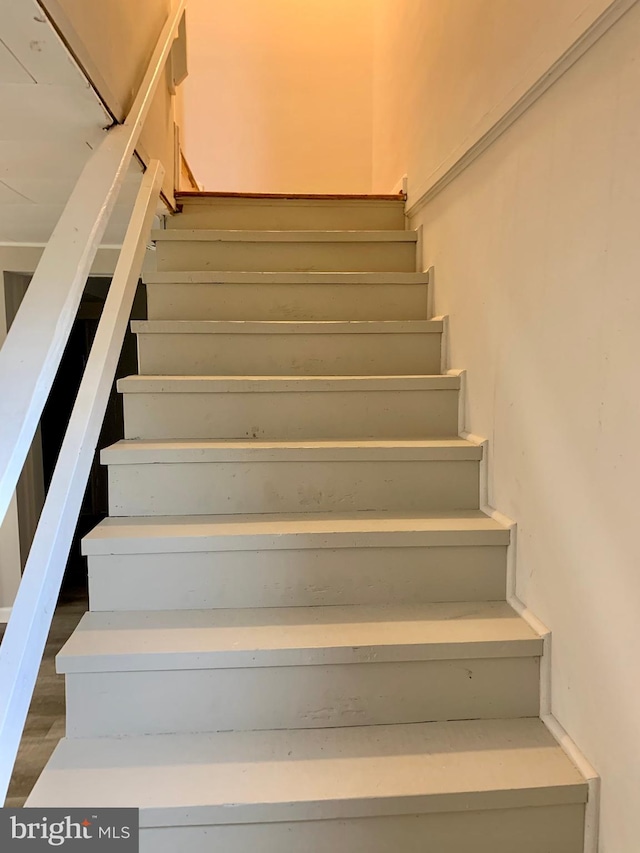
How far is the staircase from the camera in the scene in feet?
3.47

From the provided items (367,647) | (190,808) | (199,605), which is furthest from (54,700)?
(367,647)

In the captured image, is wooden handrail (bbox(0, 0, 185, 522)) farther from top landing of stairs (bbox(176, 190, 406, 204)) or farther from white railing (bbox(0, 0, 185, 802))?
top landing of stairs (bbox(176, 190, 406, 204))

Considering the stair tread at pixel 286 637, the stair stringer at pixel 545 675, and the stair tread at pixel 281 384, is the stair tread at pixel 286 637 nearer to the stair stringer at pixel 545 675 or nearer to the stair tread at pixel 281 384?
the stair stringer at pixel 545 675

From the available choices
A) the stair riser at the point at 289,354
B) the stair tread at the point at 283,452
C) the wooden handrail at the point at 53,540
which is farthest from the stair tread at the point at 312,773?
the stair riser at the point at 289,354

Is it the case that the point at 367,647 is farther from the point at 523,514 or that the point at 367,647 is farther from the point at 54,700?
the point at 54,700

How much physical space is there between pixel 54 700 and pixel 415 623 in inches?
67.9

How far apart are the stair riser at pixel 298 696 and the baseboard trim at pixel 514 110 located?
4.18 ft

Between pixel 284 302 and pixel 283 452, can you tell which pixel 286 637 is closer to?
pixel 283 452

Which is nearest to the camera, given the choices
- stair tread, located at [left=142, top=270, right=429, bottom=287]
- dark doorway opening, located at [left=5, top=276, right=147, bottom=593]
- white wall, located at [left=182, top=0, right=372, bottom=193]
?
stair tread, located at [left=142, top=270, right=429, bottom=287]

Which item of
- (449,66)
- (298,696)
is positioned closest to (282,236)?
(449,66)

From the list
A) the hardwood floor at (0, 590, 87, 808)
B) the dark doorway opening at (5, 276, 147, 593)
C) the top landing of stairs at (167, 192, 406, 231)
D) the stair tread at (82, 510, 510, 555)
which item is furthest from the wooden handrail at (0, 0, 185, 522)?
the dark doorway opening at (5, 276, 147, 593)

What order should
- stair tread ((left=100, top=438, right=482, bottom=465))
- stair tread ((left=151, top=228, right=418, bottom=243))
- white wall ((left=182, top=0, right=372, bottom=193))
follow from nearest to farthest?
stair tread ((left=100, top=438, right=482, bottom=465)), stair tread ((left=151, top=228, right=418, bottom=243)), white wall ((left=182, top=0, right=372, bottom=193))

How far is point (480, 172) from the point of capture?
1668mm

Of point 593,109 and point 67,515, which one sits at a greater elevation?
point 593,109
